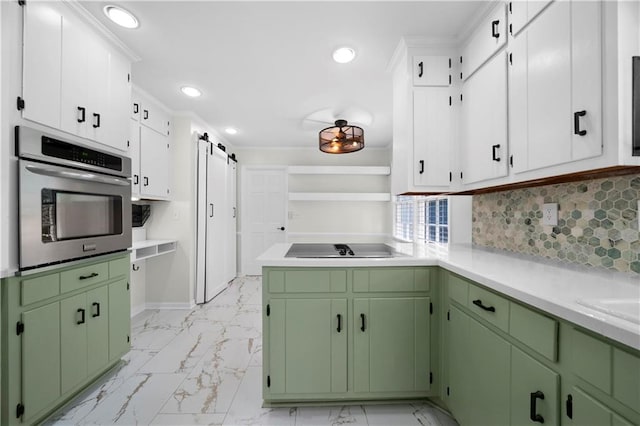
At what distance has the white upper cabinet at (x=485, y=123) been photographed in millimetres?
1553

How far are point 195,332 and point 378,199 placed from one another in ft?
11.7

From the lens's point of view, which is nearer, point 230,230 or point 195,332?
point 195,332

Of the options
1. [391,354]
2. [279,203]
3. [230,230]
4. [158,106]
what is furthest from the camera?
[279,203]

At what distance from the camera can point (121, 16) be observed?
175 cm

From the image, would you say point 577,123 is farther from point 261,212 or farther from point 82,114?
point 261,212

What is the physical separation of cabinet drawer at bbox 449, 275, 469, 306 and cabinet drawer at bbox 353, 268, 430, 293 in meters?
0.18

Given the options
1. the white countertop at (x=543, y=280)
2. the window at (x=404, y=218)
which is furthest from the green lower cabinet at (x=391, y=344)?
the window at (x=404, y=218)

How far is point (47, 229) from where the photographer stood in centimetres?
148

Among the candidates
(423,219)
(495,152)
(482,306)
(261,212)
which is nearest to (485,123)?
(495,152)

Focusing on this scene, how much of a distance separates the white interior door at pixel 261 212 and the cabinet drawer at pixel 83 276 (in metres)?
3.21

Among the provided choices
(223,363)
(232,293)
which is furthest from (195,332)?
(232,293)

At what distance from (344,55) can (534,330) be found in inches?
82.5

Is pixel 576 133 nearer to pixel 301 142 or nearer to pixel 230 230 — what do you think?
pixel 301 142

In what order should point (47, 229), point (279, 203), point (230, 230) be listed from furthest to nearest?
point (279, 203)
point (230, 230)
point (47, 229)
